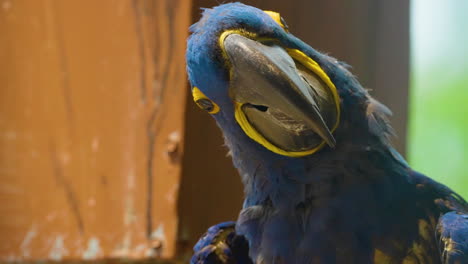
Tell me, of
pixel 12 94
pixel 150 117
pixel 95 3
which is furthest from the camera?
pixel 12 94

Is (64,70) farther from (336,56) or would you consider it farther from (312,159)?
(312,159)

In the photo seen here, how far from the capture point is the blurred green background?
1926 millimetres

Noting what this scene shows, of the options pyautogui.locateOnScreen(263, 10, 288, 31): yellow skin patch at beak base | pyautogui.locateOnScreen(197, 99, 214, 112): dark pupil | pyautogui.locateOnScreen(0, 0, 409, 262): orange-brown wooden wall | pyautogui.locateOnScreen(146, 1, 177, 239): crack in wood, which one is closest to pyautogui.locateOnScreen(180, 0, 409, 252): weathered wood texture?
pyautogui.locateOnScreen(0, 0, 409, 262): orange-brown wooden wall

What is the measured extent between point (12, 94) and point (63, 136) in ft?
0.95

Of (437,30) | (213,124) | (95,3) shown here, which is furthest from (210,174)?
(437,30)

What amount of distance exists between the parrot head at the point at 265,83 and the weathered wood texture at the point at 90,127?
1.78ft

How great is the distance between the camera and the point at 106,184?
5.94 feet

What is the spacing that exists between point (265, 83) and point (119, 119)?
904 millimetres

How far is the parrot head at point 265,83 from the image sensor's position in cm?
99

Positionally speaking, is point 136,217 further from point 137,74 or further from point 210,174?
point 137,74

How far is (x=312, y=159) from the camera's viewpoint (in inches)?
45.2

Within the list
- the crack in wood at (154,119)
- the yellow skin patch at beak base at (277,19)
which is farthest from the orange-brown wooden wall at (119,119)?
the yellow skin patch at beak base at (277,19)

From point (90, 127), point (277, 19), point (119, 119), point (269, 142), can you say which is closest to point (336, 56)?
point (277, 19)

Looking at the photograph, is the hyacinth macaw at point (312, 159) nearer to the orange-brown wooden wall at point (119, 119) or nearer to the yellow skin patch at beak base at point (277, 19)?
the yellow skin patch at beak base at point (277, 19)
